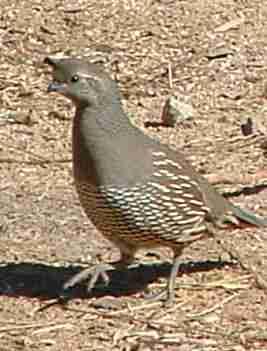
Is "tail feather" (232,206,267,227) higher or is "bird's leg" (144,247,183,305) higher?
"tail feather" (232,206,267,227)

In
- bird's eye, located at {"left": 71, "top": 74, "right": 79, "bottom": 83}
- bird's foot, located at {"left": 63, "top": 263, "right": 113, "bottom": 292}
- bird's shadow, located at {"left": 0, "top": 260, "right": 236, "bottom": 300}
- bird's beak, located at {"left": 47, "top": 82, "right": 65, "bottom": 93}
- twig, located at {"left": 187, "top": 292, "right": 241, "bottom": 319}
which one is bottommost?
bird's shadow, located at {"left": 0, "top": 260, "right": 236, "bottom": 300}

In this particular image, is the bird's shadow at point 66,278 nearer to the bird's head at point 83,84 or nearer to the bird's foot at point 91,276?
the bird's foot at point 91,276

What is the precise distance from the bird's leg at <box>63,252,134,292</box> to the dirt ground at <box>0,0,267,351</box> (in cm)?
8

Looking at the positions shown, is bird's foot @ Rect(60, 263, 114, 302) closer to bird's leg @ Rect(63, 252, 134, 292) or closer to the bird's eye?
bird's leg @ Rect(63, 252, 134, 292)

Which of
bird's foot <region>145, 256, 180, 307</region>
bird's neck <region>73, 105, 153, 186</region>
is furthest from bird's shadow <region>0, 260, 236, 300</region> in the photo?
bird's neck <region>73, 105, 153, 186</region>

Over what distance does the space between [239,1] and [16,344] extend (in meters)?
5.03

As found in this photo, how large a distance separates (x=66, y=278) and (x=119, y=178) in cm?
73

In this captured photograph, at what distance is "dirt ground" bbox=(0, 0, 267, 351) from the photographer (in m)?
6.82

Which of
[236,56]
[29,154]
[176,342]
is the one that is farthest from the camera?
[236,56]

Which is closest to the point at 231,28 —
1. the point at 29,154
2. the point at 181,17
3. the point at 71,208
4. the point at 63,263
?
the point at 181,17

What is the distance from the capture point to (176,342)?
21.6 feet

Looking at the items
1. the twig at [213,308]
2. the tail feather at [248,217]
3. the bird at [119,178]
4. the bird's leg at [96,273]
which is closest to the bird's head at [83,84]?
the bird at [119,178]

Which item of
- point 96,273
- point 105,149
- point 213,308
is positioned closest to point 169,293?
point 213,308

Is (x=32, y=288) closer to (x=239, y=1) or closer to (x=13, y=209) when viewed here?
(x=13, y=209)
